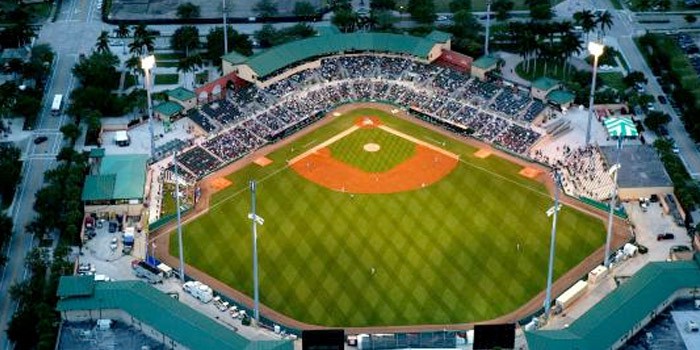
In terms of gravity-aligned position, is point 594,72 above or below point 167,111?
above

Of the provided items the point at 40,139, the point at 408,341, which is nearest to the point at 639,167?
the point at 408,341

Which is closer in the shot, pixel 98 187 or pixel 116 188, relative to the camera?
pixel 98 187

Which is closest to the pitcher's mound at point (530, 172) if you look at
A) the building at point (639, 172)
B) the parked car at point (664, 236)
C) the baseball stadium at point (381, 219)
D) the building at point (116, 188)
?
the baseball stadium at point (381, 219)

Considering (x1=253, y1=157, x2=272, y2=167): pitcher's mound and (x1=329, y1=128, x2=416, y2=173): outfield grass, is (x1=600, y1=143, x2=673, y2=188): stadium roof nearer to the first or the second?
(x1=329, y1=128, x2=416, y2=173): outfield grass

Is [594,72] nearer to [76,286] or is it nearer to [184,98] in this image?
[184,98]

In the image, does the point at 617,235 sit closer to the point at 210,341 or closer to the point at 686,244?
the point at 686,244

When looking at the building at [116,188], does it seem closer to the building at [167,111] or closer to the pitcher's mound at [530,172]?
the building at [167,111]
